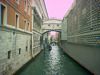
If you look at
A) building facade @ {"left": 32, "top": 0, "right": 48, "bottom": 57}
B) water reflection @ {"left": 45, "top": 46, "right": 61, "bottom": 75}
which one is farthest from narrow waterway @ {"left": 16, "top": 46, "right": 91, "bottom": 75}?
building facade @ {"left": 32, "top": 0, "right": 48, "bottom": 57}

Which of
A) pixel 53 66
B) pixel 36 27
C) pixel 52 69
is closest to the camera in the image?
pixel 52 69

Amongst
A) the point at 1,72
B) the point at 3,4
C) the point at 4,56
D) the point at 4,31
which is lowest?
the point at 1,72

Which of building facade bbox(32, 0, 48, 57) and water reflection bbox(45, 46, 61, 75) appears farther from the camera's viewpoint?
building facade bbox(32, 0, 48, 57)

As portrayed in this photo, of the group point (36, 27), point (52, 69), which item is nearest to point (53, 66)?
point (52, 69)

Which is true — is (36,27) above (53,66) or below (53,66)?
above

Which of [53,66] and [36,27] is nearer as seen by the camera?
[53,66]

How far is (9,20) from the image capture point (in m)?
10.7

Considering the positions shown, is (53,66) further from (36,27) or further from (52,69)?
(36,27)

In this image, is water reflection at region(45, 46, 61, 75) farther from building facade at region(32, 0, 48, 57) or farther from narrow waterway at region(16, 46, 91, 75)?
building facade at region(32, 0, 48, 57)

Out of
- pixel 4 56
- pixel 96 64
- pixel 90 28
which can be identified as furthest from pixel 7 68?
pixel 90 28

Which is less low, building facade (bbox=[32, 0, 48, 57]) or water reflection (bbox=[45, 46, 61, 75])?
building facade (bbox=[32, 0, 48, 57])

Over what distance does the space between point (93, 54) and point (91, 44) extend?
0.80 meters

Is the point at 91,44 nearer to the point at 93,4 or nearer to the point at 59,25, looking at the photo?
the point at 93,4

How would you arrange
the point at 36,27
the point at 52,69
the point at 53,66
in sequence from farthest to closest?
the point at 36,27
the point at 53,66
the point at 52,69
